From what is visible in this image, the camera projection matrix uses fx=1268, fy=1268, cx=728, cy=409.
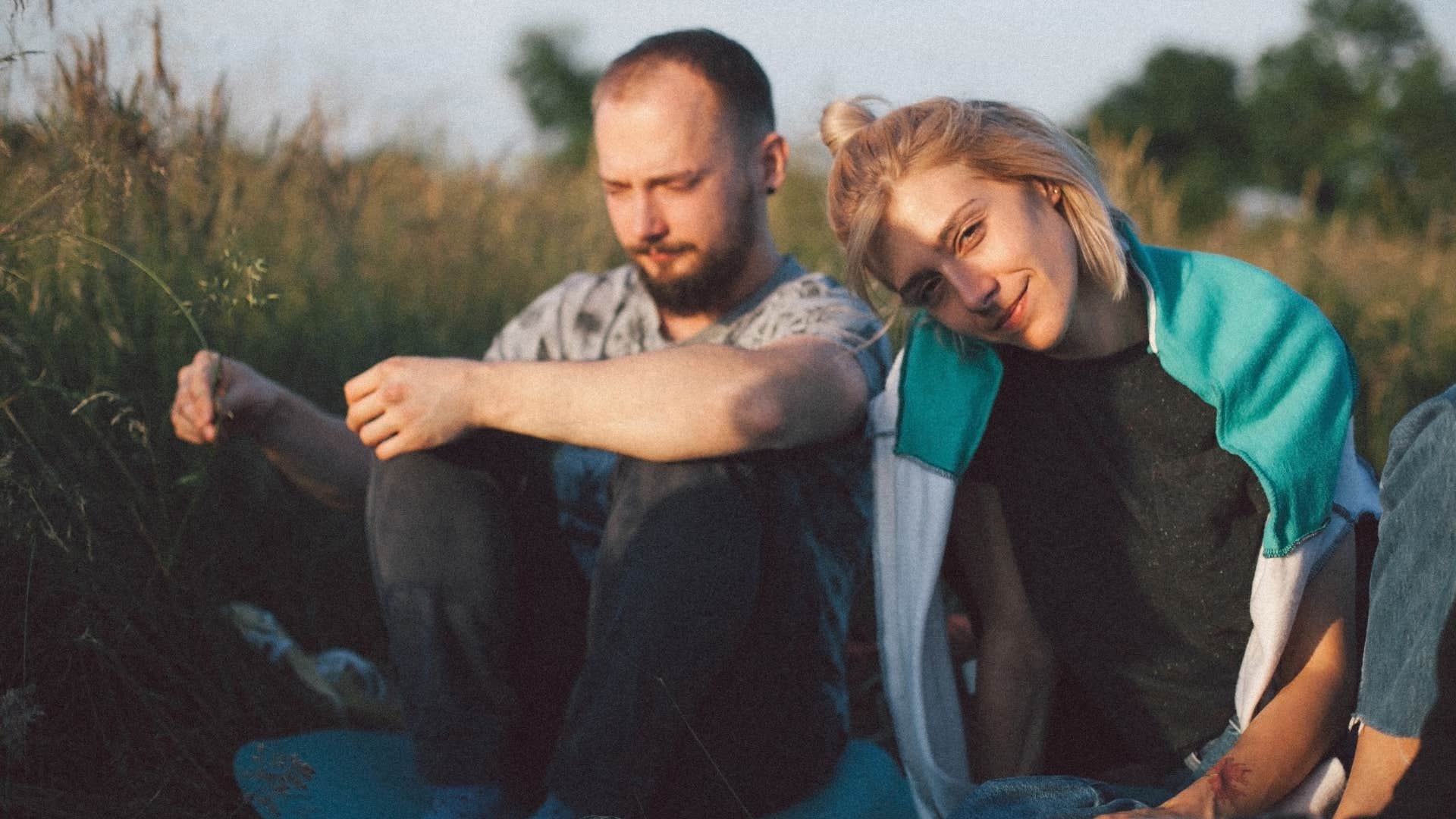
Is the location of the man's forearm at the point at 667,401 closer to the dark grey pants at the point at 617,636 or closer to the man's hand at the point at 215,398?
the dark grey pants at the point at 617,636

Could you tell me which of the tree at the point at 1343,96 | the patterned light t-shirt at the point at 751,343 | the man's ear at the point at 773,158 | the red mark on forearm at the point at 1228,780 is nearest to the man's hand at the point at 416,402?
the patterned light t-shirt at the point at 751,343

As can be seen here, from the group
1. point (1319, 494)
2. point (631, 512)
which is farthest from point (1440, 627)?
point (631, 512)

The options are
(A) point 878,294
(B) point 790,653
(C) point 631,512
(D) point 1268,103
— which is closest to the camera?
(C) point 631,512

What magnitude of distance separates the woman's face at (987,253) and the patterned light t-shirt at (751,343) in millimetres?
221

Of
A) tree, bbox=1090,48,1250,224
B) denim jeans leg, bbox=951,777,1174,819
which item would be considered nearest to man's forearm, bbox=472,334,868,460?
denim jeans leg, bbox=951,777,1174,819

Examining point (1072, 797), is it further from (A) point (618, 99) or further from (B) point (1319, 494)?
(A) point (618, 99)

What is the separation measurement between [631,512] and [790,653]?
1.23 feet

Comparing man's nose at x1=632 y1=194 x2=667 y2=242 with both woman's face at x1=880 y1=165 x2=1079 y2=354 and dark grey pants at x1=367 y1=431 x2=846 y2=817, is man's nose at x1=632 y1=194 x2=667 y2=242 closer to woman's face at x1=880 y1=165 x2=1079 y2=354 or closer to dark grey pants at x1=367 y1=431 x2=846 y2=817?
dark grey pants at x1=367 y1=431 x2=846 y2=817

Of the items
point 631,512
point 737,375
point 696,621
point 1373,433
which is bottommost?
point 1373,433

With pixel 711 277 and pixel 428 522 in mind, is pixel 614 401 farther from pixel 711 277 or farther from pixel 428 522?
pixel 711 277

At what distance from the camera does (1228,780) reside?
1.73 m

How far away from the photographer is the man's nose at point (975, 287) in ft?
6.24

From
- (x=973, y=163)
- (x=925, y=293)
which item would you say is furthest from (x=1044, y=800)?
(x=973, y=163)

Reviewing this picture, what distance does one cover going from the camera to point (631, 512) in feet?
6.49
